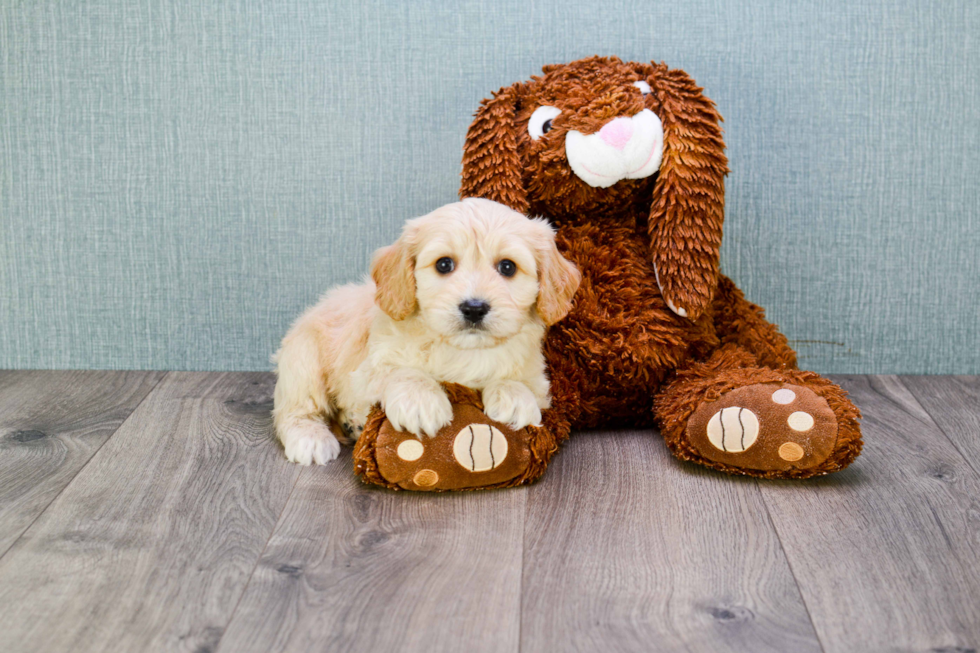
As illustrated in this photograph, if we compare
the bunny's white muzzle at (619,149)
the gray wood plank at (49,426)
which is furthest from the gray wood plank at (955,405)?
the gray wood plank at (49,426)

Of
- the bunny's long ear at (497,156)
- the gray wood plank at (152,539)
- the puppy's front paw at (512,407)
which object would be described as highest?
the bunny's long ear at (497,156)

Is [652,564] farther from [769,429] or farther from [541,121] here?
[541,121]

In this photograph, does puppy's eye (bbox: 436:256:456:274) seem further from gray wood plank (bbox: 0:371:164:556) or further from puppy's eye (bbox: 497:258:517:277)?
gray wood plank (bbox: 0:371:164:556)

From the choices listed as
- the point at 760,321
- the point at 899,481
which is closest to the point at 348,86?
the point at 760,321

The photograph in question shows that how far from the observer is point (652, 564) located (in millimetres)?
1452

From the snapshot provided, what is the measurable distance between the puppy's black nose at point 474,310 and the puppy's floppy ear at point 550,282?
5.9 inches

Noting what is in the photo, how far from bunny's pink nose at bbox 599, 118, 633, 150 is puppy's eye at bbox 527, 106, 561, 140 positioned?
13 centimetres

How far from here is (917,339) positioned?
247 centimetres

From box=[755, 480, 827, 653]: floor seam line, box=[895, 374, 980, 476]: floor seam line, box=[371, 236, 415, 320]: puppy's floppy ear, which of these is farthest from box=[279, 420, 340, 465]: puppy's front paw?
box=[895, 374, 980, 476]: floor seam line

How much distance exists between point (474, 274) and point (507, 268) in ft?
0.24

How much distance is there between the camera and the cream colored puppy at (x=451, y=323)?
164cm

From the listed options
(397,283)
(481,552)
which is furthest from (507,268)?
(481,552)

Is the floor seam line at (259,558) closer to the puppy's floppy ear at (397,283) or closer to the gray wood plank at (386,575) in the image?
the gray wood plank at (386,575)

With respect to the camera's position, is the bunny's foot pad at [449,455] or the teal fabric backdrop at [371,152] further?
the teal fabric backdrop at [371,152]
